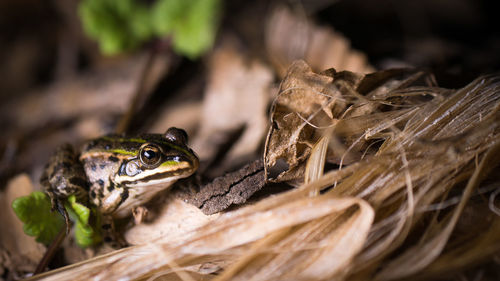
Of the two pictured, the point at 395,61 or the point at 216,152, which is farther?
the point at 395,61

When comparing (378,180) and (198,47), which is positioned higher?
(198,47)

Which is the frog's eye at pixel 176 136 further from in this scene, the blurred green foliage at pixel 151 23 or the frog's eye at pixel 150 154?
the blurred green foliage at pixel 151 23

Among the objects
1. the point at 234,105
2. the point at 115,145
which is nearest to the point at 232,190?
the point at 115,145

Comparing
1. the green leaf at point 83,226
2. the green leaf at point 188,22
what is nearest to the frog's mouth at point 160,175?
the green leaf at point 83,226

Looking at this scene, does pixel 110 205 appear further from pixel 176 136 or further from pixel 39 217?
pixel 176 136

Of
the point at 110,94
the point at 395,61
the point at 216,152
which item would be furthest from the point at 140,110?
the point at 395,61

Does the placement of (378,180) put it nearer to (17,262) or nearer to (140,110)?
(17,262)
